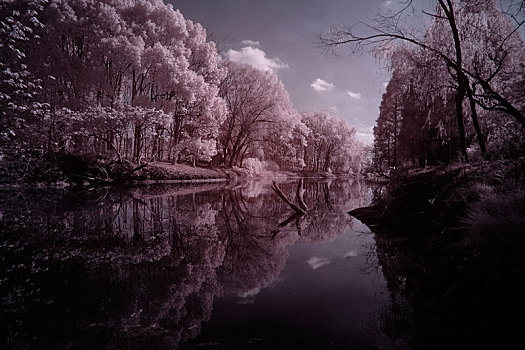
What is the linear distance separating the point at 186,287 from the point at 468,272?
3569mm

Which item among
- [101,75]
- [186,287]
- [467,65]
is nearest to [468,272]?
[186,287]

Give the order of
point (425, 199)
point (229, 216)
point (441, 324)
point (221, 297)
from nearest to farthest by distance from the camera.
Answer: point (441, 324) < point (221, 297) < point (425, 199) < point (229, 216)

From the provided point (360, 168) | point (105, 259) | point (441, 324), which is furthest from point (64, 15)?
point (360, 168)

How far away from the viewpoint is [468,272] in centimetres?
313

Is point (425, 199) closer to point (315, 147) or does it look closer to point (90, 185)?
point (90, 185)

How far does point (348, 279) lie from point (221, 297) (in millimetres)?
2074

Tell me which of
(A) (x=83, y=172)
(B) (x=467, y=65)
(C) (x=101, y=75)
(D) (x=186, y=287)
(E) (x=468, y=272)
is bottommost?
(D) (x=186, y=287)

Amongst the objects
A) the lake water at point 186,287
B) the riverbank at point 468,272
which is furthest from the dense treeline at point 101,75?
the riverbank at point 468,272

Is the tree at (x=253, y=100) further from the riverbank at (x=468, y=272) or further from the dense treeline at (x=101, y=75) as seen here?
the riverbank at (x=468, y=272)

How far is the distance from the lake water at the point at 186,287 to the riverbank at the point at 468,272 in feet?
1.01

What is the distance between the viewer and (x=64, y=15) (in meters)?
17.5

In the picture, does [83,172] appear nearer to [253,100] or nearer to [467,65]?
[253,100]

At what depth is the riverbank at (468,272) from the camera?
89.4 inches

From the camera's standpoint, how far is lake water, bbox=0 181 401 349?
249 centimetres
